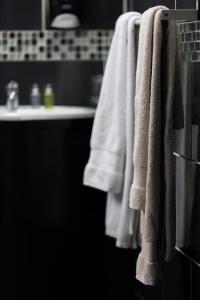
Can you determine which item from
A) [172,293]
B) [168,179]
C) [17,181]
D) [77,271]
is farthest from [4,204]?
[168,179]

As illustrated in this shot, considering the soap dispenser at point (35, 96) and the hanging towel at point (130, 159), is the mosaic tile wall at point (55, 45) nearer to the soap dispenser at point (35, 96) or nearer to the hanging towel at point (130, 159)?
the soap dispenser at point (35, 96)

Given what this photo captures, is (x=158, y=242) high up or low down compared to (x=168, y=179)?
down

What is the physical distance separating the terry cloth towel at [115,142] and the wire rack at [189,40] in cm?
29

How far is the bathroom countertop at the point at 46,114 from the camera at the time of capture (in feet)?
8.50

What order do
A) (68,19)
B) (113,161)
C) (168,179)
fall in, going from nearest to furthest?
(168,179) < (113,161) < (68,19)

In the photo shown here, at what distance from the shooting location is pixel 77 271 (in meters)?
2.75

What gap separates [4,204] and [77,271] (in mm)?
405

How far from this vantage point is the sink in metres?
2.59

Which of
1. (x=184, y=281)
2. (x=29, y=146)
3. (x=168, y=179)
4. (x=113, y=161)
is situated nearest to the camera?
(x=168, y=179)

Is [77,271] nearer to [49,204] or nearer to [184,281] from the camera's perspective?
[49,204]

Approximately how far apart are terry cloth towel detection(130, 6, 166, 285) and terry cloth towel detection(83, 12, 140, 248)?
1.08 feet

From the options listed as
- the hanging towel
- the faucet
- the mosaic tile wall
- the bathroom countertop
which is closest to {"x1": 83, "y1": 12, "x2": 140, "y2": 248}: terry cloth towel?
the hanging towel

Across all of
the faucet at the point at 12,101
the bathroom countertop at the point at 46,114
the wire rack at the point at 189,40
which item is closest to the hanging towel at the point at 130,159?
the wire rack at the point at 189,40

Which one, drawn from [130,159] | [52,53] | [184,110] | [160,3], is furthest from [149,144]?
[52,53]
